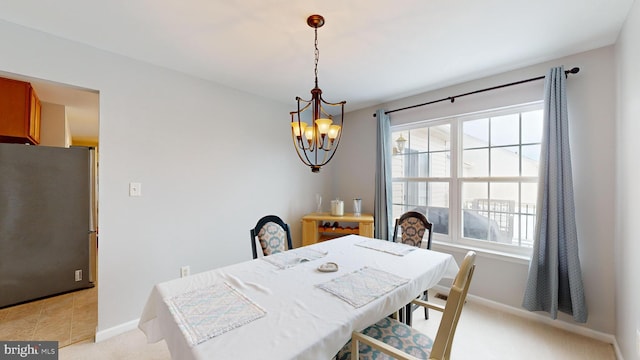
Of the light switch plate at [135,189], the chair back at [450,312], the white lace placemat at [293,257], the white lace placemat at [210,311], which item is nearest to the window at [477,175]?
the white lace placemat at [293,257]

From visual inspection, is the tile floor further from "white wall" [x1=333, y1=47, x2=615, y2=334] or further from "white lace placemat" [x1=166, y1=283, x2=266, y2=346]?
"white wall" [x1=333, y1=47, x2=615, y2=334]

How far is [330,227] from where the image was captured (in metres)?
3.59

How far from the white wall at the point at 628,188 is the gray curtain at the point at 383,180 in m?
1.96

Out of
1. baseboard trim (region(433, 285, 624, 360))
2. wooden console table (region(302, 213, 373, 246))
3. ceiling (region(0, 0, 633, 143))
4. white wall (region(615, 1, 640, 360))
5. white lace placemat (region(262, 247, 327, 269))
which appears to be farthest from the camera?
wooden console table (region(302, 213, 373, 246))

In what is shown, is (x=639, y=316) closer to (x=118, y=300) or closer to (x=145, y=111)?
(x=118, y=300)

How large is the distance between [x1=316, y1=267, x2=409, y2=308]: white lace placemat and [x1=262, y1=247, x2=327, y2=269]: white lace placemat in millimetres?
391

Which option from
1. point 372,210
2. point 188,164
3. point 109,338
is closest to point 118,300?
point 109,338

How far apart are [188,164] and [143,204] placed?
0.55m

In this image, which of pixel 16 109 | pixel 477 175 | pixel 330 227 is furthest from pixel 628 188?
pixel 16 109

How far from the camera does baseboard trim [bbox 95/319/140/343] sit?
2.13 m

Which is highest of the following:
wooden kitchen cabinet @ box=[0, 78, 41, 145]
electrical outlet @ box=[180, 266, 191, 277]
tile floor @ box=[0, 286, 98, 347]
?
wooden kitchen cabinet @ box=[0, 78, 41, 145]

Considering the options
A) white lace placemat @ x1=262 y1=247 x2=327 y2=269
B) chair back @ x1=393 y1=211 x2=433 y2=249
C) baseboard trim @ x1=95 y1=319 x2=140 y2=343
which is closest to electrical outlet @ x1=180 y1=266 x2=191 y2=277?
baseboard trim @ x1=95 y1=319 x2=140 y2=343

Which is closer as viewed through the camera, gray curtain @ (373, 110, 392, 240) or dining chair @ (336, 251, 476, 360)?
dining chair @ (336, 251, 476, 360)

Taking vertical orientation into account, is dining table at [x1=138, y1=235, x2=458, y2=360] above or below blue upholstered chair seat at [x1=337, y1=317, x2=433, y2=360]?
above
